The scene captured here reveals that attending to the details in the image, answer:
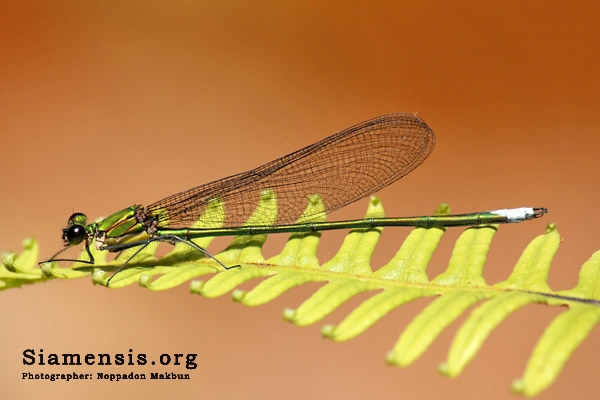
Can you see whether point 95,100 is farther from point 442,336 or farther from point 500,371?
point 500,371

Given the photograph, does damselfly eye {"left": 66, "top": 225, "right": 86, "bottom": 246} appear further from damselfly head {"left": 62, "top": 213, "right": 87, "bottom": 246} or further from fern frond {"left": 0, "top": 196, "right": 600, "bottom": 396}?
fern frond {"left": 0, "top": 196, "right": 600, "bottom": 396}

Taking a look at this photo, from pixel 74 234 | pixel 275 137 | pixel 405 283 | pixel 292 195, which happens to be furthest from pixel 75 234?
pixel 275 137

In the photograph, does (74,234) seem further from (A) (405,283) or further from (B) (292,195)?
(A) (405,283)

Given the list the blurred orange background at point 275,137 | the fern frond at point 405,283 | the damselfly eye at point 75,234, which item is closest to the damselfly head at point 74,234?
the damselfly eye at point 75,234

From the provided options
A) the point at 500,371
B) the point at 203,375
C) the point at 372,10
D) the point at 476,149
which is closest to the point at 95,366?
the point at 203,375

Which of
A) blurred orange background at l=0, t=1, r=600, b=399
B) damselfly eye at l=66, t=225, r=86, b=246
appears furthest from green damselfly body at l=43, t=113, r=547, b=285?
blurred orange background at l=0, t=1, r=600, b=399

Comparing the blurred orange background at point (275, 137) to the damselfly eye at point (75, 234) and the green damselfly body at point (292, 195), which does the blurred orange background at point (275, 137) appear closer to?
the green damselfly body at point (292, 195)
